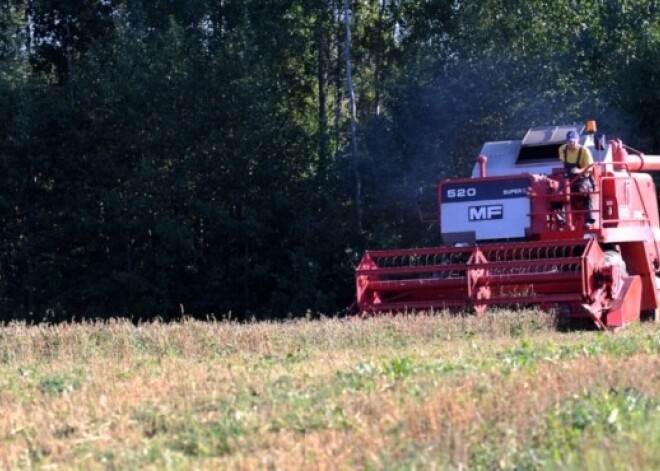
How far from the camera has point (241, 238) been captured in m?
27.3

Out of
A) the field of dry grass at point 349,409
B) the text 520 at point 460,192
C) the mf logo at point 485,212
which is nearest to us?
the field of dry grass at point 349,409

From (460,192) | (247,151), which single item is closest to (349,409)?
(460,192)

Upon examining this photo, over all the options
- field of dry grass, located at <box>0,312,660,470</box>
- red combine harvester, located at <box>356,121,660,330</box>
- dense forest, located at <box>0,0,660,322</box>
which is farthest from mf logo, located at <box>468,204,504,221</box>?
dense forest, located at <box>0,0,660,322</box>

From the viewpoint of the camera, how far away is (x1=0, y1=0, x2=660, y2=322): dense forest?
26.6m

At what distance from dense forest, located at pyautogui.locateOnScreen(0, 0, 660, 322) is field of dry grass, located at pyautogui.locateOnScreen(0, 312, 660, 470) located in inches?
528

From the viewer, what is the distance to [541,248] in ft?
51.9

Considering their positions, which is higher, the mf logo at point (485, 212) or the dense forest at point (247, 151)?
the dense forest at point (247, 151)

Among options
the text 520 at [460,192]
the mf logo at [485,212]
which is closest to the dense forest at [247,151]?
the text 520 at [460,192]

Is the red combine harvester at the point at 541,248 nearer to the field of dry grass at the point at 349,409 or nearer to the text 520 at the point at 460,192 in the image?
the text 520 at the point at 460,192

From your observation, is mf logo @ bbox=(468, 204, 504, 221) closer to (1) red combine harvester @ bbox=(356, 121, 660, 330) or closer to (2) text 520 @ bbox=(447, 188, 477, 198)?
(1) red combine harvester @ bbox=(356, 121, 660, 330)

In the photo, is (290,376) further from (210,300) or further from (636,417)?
(210,300)

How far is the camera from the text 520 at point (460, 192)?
1678 centimetres

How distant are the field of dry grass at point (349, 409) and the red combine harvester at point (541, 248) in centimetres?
237

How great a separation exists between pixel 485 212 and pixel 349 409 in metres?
8.49
